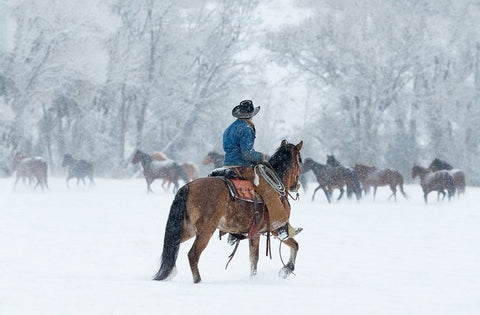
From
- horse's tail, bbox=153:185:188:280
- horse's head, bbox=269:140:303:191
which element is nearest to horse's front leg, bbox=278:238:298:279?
horse's head, bbox=269:140:303:191

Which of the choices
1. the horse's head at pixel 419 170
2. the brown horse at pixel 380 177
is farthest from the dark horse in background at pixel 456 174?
the brown horse at pixel 380 177

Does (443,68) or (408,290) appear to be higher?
(443,68)

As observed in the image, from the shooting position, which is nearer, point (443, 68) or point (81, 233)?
point (81, 233)

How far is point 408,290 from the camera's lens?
24.1 feet

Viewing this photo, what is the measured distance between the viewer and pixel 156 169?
26828 mm

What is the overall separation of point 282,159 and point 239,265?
78.7 inches

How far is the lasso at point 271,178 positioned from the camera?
310 inches

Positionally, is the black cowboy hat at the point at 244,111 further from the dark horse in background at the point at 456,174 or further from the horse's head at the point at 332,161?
the dark horse in background at the point at 456,174

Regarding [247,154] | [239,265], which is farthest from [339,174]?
[247,154]

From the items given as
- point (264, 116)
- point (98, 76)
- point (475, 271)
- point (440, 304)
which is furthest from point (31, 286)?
point (264, 116)

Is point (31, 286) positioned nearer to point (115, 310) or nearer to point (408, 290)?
point (115, 310)

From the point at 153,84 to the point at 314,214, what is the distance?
23.0 meters

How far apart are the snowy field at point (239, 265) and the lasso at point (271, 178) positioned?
3.24 ft

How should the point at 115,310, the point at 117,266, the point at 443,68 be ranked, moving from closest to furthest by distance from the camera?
the point at 115,310, the point at 117,266, the point at 443,68
